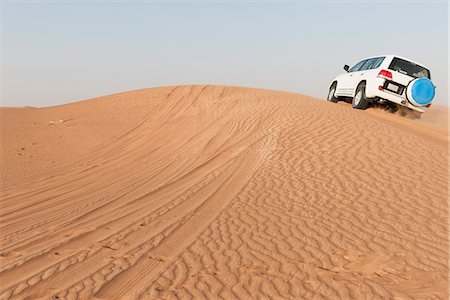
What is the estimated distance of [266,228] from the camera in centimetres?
511

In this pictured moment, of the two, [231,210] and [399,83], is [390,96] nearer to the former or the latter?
[399,83]

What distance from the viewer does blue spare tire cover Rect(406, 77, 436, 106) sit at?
1152 centimetres

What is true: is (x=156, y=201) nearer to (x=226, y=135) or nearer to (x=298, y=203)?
(x=298, y=203)

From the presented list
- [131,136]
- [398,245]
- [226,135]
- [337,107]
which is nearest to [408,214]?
[398,245]

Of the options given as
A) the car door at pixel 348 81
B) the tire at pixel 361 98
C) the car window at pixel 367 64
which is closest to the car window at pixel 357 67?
the car door at pixel 348 81

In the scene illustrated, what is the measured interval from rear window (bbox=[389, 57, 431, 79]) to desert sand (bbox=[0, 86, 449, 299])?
1.82 meters

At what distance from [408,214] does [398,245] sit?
1.16 meters

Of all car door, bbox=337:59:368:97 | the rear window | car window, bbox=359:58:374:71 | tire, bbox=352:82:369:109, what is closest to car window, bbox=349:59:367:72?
car door, bbox=337:59:368:97

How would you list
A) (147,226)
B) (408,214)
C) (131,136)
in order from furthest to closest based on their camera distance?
(131,136) → (408,214) → (147,226)

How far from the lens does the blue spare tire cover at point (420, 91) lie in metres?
11.5

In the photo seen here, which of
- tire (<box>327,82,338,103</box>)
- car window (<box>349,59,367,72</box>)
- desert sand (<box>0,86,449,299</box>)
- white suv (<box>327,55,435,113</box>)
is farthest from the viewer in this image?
tire (<box>327,82,338,103</box>)

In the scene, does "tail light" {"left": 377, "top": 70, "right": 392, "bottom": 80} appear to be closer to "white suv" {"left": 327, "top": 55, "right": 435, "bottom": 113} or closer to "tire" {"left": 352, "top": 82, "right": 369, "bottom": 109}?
"white suv" {"left": 327, "top": 55, "right": 435, "bottom": 113}

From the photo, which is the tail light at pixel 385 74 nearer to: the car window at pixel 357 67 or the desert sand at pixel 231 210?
the desert sand at pixel 231 210

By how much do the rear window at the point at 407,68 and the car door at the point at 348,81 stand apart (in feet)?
5.27
